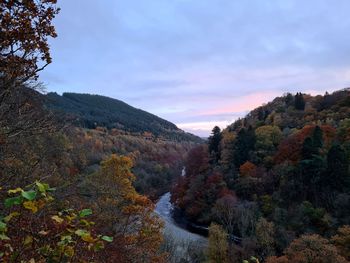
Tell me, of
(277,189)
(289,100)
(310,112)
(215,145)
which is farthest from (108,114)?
(277,189)

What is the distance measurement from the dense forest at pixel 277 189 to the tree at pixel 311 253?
0.05 meters

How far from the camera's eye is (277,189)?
1636 inches

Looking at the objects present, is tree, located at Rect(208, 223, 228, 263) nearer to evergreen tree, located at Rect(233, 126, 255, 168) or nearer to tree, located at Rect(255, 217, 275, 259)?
tree, located at Rect(255, 217, 275, 259)

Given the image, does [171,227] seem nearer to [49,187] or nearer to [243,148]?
[243,148]

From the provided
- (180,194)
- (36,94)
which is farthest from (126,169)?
(180,194)

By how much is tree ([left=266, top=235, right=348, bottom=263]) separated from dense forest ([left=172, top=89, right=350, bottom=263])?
0.17ft

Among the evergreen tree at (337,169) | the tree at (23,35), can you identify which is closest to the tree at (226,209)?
the evergreen tree at (337,169)

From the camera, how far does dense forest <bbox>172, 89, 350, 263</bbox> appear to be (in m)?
28.9

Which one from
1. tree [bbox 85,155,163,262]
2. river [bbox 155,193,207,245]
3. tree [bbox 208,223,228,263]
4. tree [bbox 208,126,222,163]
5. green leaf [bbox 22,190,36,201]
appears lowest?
river [bbox 155,193,207,245]

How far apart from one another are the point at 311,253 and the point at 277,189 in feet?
72.8

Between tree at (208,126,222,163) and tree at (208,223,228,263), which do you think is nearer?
tree at (208,223,228,263)

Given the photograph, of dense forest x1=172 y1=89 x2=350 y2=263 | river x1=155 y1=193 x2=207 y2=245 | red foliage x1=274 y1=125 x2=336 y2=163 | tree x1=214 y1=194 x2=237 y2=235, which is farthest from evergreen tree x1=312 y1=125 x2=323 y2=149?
river x1=155 y1=193 x2=207 y2=245

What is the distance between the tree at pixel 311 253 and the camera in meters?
19.2

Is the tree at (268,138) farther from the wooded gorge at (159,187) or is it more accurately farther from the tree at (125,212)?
the tree at (125,212)
